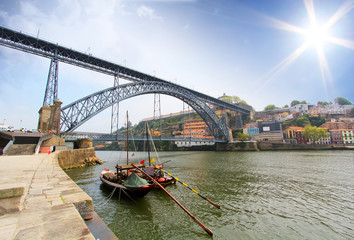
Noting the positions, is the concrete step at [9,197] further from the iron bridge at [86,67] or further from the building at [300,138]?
the building at [300,138]

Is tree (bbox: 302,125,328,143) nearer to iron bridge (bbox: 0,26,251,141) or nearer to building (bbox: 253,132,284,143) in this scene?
building (bbox: 253,132,284,143)

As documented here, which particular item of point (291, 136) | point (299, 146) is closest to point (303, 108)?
point (291, 136)

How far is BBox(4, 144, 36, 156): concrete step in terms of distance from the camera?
42.5ft

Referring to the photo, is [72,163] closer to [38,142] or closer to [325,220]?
[38,142]

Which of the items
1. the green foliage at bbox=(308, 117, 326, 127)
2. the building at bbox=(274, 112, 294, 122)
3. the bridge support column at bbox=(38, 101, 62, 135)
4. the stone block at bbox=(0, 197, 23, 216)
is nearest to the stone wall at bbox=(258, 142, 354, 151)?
the green foliage at bbox=(308, 117, 326, 127)

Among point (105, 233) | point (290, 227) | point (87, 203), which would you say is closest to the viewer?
point (105, 233)

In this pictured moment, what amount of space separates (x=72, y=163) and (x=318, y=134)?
59933mm

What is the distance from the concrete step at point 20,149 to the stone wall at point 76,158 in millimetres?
2120

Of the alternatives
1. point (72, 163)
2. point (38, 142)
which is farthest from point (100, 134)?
point (38, 142)

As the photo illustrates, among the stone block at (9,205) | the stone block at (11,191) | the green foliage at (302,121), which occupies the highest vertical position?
the green foliage at (302,121)

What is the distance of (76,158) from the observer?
721 inches

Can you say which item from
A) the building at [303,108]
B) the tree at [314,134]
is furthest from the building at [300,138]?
the building at [303,108]

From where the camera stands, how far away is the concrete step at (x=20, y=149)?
12969 millimetres

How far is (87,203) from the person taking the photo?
3377 mm
